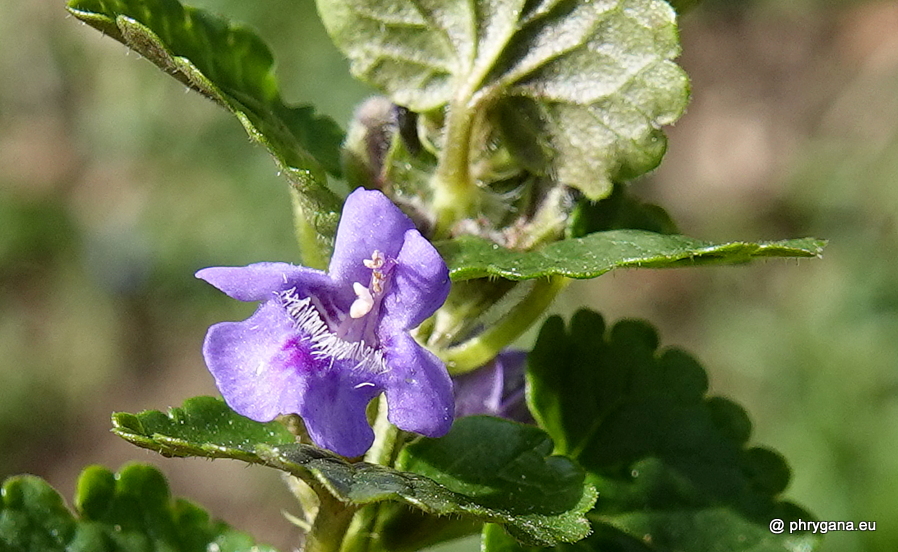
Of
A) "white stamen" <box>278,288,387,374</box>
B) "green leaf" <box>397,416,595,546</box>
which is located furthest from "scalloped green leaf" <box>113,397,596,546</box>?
"white stamen" <box>278,288,387,374</box>

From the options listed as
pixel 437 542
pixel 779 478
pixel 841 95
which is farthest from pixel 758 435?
pixel 437 542

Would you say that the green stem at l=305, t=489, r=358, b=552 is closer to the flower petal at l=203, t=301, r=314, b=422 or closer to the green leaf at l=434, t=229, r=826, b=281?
the flower petal at l=203, t=301, r=314, b=422

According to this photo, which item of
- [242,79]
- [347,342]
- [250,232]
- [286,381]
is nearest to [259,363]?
[286,381]

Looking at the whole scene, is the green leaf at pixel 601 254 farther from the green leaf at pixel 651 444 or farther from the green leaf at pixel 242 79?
the green leaf at pixel 651 444

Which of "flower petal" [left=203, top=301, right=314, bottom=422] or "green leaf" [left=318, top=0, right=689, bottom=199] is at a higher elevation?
"green leaf" [left=318, top=0, right=689, bottom=199]

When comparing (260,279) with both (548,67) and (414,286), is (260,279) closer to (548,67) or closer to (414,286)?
(414,286)

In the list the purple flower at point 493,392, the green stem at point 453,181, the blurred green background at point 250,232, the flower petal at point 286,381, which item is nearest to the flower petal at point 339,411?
the flower petal at point 286,381

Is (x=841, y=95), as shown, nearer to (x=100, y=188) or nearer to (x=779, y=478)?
(x=100, y=188)
